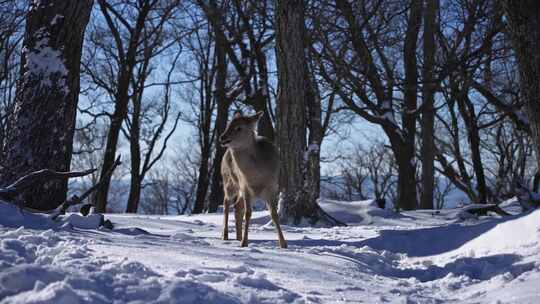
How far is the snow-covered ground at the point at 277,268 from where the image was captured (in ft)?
8.66

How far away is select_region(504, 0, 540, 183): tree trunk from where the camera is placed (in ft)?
20.0

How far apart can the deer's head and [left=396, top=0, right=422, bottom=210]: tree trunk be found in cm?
1027

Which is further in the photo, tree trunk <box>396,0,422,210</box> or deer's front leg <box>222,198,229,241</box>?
tree trunk <box>396,0,422,210</box>

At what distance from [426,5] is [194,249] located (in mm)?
14093

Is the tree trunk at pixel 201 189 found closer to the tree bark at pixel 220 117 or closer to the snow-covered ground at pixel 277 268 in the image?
the tree bark at pixel 220 117

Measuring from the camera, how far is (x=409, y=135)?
16.6 meters

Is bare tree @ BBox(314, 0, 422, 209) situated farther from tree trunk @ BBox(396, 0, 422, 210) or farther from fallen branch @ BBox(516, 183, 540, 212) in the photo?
fallen branch @ BBox(516, 183, 540, 212)


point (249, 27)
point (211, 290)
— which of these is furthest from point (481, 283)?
point (249, 27)

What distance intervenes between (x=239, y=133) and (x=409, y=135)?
11328 millimetres

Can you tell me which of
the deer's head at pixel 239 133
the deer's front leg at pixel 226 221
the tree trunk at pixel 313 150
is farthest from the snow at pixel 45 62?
the tree trunk at pixel 313 150

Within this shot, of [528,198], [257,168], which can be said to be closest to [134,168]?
[257,168]

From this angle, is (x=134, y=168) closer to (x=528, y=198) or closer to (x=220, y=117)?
(x=220, y=117)

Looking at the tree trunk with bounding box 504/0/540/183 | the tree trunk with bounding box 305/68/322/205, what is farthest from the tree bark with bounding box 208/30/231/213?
the tree trunk with bounding box 504/0/540/183

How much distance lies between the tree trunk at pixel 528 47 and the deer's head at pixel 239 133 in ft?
11.4
